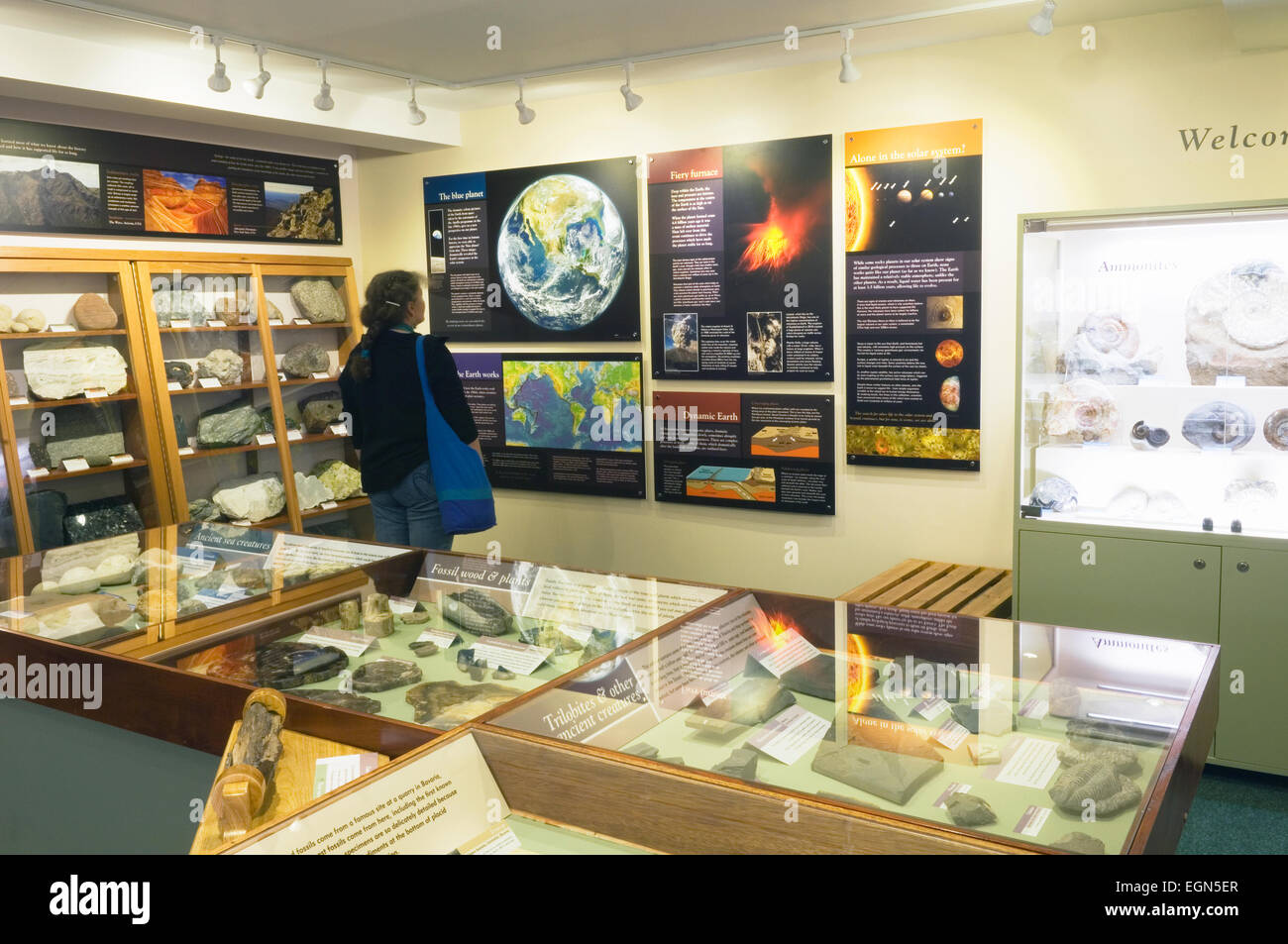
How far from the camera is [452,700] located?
198 centimetres

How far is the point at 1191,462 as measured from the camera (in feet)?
12.1

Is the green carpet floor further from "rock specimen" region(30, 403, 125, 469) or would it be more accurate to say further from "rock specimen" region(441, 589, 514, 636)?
"rock specimen" region(30, 403, 125, 469)

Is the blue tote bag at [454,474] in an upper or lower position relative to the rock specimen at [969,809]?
upper

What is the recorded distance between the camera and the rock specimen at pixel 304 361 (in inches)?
225

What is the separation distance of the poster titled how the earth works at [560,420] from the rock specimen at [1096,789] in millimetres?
3953

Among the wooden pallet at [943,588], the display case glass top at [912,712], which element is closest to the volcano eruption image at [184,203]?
the wooden pallet at [943,588]

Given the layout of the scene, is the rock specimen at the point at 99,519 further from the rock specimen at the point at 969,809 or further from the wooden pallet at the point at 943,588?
the rock specimen at the point at 969,809

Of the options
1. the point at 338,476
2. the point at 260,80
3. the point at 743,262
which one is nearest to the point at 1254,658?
the point at 743,262

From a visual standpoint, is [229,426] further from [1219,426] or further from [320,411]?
[1219,426]

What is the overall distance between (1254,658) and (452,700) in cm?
293
